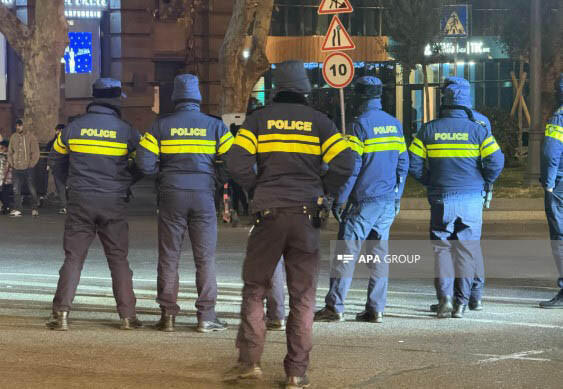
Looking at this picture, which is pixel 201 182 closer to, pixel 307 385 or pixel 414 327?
pixel 414 327

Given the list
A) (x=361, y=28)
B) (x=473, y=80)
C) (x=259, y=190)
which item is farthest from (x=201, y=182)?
(x=473, y=80)

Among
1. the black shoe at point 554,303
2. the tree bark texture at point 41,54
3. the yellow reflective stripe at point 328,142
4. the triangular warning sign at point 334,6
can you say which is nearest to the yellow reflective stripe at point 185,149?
the yellow reflective stripe at point 328,142

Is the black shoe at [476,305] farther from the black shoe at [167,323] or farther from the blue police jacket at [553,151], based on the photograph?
the black shoe at [167,323]

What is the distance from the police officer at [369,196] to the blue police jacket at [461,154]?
0.37 meters

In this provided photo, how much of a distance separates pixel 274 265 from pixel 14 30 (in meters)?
20.2

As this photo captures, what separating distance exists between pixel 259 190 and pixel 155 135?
7.14ft

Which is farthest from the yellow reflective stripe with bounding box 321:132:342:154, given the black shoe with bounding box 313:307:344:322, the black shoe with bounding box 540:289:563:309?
the black shoe with bounding box 540:289:563:309

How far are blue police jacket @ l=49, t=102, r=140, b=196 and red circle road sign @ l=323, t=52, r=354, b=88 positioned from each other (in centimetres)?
850

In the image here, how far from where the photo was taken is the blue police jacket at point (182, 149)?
31.5 feet

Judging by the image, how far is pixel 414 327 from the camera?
9.82 meters

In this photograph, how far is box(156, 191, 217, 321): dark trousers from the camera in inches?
378

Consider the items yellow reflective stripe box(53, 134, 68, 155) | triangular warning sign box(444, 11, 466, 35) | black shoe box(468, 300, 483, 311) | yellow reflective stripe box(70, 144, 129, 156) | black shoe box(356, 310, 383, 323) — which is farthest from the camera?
triangular warning sign box(444, 11, 466, 35)

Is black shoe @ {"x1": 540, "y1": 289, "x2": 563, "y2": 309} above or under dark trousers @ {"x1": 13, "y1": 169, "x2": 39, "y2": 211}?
under

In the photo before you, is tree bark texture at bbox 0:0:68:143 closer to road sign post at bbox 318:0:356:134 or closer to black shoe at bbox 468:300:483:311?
road sign post at bbox 318:0:356:134
